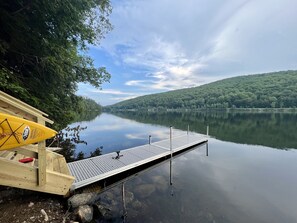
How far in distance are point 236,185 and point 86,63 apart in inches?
448

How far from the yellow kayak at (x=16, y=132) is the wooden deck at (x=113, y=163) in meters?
3.08

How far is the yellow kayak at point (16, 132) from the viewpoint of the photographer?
273 cm

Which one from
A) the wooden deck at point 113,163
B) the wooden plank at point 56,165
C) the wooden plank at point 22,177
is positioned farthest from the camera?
the wooden deck at point 113,163

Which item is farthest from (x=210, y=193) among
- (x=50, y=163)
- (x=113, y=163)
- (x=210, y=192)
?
(x=50, y=163)

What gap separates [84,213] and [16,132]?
117 inches

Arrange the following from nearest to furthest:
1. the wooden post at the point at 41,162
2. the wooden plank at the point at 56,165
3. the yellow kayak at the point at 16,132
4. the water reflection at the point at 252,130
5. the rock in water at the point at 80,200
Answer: the yellow kayak at the point at 16,132
the wooden post at the point at 41,162
the rock in water at the point at 80,200
the wooden plank at the point at 56,165
the water reflection at the point at 252,130

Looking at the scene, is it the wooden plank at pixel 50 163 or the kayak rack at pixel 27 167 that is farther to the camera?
the wooden plank at pixel 50 163

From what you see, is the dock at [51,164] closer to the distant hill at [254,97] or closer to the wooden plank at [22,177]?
the wooden plank at [22,177]

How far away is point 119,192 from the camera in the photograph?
6.69 metres

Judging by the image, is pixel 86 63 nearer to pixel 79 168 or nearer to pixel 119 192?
pixel 79 168

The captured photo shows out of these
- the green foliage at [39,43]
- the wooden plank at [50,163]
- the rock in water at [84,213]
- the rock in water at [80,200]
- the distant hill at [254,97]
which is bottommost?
the rock in water at [84,213]

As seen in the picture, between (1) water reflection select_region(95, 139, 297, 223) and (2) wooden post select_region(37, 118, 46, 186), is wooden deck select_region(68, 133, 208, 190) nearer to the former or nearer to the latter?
(1) water reflection select_region(95, 139, 297, 223)

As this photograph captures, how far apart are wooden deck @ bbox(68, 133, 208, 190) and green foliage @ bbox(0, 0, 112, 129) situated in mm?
2695

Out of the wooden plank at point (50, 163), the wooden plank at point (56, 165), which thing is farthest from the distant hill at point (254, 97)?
the wooden plank at point (50, 163)
